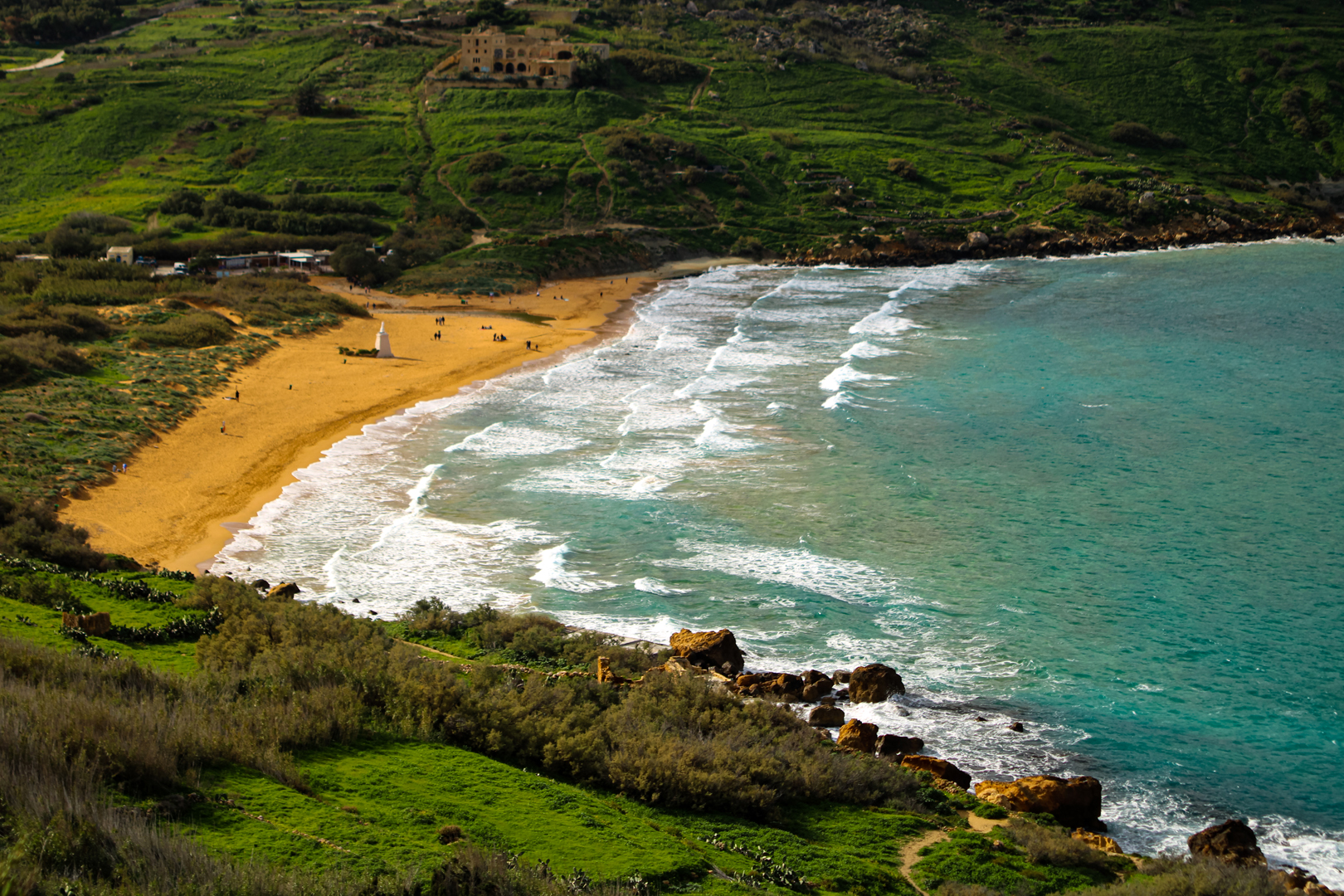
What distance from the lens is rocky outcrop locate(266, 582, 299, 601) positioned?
22641mm

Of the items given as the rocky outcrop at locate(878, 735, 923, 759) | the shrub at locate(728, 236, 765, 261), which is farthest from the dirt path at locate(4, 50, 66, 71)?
the rocky outcrop at locate(878, 735, 923, 759)

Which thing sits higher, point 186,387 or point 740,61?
point 740,61

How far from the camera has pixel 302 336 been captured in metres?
53.0

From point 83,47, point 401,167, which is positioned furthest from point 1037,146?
point 83,47

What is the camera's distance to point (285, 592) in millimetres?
23125

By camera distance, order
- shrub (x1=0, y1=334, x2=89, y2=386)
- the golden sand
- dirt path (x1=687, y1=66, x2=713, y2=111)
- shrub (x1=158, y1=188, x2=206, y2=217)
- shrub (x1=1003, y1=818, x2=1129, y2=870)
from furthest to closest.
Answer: dirt path (x1=687, y1=66, x2=713, y2=111) → shrub (x1=158, y1=188, x2=206, y2=217) → shrub (x1=0, y1=334, x2=89, y2=386) → the golden sand → shrub (x1=1003, y1=818, x2=1129, y2=870)

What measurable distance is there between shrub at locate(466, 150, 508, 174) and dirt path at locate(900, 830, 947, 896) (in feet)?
265

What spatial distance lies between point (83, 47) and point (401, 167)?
56.6 meters

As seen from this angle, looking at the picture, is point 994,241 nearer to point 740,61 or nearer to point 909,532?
point 740,61

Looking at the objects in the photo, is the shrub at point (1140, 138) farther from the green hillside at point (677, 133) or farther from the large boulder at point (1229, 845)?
the large boulder at point (1229, 845)

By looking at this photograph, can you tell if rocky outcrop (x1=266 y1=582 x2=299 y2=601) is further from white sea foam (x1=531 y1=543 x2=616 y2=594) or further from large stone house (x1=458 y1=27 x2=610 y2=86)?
large stone house (x1=458 y1=27 x2=610 y2=86)

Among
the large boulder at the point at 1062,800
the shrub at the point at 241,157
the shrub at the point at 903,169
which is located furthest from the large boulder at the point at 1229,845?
the shrub at the point at 241,157

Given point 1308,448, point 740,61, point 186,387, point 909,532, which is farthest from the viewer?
point 740,61

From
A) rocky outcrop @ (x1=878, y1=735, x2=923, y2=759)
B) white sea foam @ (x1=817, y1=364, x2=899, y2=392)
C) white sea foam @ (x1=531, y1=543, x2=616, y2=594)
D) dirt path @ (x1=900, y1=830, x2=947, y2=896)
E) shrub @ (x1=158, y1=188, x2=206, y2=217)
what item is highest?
shrub @ (x1=158, y1=188, x2=206, y2=217)
